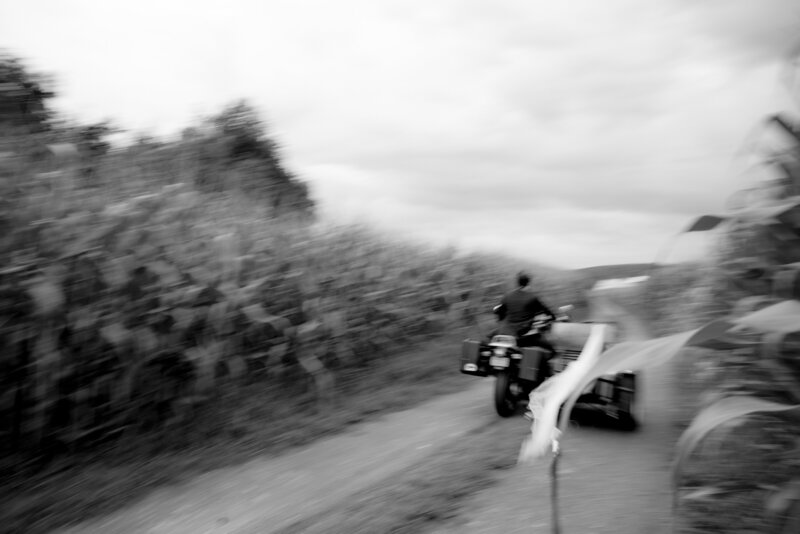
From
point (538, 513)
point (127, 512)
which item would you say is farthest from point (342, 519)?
point (127, 512)

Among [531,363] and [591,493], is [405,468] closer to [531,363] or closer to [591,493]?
[591,493]

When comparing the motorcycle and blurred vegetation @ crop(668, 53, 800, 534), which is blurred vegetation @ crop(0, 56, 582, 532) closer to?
the motorcycle

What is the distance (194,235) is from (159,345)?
1.26 meters

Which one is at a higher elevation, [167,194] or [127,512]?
[167,194]

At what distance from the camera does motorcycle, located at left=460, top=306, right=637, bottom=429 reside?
6.15 metres

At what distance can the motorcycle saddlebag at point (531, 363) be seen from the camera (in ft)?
21.3

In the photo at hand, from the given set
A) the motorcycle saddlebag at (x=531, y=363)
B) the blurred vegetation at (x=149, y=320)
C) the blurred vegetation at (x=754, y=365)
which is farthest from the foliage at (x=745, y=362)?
the blurred vegetation at (x=149, y=320)

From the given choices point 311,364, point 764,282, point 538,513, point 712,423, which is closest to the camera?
point 712,423

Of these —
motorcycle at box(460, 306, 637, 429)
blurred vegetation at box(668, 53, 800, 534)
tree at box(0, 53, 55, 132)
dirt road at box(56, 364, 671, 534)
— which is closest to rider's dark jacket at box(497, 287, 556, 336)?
motorcycle at box(460, 306, 637, 429)

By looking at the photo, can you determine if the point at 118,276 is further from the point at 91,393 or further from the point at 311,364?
the point at 311,364

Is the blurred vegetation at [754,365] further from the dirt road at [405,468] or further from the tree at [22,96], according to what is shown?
the tree at [22,96]

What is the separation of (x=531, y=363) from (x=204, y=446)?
3.48 metres

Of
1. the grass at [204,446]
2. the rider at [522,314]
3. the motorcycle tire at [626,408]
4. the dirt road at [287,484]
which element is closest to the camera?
the dirt road at [287,484]

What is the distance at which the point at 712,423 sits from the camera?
5.97 ft
